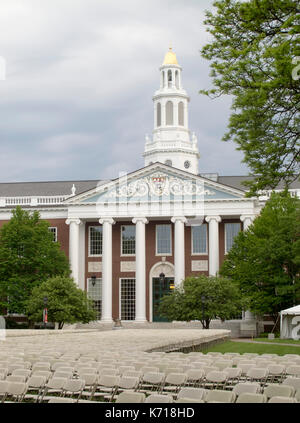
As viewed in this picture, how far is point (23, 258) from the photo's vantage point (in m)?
63.4

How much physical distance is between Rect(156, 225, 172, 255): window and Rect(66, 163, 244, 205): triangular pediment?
3.89 m

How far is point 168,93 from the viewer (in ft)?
272

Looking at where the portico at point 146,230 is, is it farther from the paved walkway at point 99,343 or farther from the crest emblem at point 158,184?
the paved walkway at point 99,343

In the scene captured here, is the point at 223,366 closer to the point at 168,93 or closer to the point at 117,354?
the point at 117,354

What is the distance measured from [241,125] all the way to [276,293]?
127 feet

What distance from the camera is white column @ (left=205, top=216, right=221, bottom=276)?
66.2m

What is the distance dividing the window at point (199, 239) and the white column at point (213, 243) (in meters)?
2.07

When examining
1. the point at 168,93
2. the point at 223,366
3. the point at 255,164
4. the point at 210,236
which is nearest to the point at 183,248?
the point at 210,236

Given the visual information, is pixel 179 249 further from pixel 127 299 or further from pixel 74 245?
pixel 74 245

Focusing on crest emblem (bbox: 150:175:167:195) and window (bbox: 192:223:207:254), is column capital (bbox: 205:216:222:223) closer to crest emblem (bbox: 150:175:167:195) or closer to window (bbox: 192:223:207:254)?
window (bbox: 192:223:207:254)

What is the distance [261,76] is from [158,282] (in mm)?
51419

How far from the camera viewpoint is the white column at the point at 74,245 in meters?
67.8

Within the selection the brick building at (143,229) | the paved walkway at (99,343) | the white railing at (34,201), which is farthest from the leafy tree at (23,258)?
the paved walkway at (99,343)

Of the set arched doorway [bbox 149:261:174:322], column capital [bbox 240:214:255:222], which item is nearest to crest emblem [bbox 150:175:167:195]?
arched doorway [bbox 149:261:174:322]
